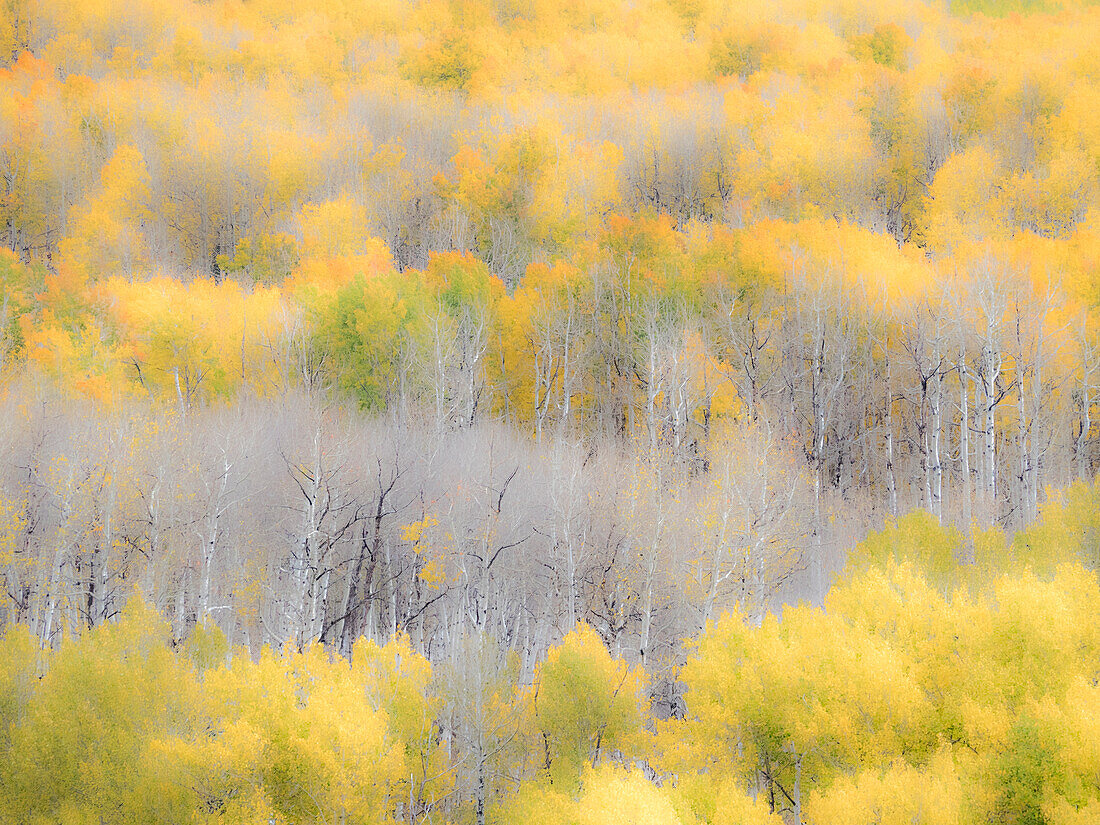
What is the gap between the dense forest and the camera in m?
25.4

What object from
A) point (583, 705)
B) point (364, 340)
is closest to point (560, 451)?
point (364, 340)

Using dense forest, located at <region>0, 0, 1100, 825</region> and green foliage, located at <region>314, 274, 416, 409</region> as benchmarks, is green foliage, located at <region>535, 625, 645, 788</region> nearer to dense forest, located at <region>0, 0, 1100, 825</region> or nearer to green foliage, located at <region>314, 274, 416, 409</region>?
dense forest, located at <region>0, 0, 1100, 825</region>

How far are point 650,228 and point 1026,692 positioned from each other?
93.8ft

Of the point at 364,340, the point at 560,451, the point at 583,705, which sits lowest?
the point at 583,705

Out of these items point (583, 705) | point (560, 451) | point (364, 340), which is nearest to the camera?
point (583, 705)

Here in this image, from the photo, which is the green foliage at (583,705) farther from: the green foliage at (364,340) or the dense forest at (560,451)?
the green foliage at (364,340)

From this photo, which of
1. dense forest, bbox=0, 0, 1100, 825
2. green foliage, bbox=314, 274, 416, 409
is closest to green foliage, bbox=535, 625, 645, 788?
dense forest, bbox=0, 0, 1100, 825

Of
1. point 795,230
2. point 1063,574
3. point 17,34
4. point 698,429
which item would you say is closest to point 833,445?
point 698,429

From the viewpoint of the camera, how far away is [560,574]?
106 ft

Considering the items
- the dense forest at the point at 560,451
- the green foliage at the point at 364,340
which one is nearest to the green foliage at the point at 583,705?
the dense forest at the point at 560,451

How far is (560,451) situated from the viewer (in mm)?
36594

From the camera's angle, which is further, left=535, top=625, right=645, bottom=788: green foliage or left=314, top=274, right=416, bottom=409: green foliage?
left=314, top=274, right=416, bottom=409: green foliage

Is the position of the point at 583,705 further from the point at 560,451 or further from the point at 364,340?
the point at 364,340

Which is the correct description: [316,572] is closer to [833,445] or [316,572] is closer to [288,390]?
[288,390]
